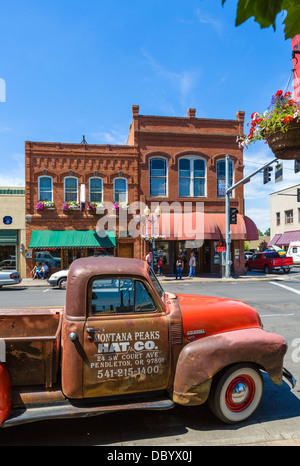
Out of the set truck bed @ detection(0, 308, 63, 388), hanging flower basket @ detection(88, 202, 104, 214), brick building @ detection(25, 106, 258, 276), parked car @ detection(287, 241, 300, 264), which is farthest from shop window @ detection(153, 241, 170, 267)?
truck bed @ detection(0, 308, 63, 388)

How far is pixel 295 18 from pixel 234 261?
24.1m

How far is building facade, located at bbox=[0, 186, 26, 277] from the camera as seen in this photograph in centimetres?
2291

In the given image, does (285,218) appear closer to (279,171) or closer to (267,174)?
(267,174)

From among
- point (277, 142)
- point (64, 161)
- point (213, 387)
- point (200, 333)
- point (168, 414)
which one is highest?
point (64, 161)

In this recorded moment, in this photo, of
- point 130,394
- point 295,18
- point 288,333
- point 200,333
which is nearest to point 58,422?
point 130,394

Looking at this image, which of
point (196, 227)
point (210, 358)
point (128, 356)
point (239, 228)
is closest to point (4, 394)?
point (128, 356)

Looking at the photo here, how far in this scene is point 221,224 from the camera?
2361 cm

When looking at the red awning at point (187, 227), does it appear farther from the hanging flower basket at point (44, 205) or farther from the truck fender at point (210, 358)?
the truck fender at point (210, 358)

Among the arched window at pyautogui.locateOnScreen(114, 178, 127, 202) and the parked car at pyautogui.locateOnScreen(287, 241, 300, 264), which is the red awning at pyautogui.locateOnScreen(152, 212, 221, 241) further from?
the parked car at pyautogui.locateOnScreen(287, 241, 300, 264)

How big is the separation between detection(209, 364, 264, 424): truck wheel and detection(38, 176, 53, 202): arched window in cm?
2105

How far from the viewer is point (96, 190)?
2330 centimetres

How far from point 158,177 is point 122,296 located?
21.1m

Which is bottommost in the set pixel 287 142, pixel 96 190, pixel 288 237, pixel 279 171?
pixel 288 237
